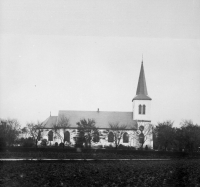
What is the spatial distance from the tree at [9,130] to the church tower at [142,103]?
28059mm

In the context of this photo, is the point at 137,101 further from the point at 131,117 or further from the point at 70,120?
the point at 70,120

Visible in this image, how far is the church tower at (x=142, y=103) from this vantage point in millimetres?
66700

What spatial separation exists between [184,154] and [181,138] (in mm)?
9573

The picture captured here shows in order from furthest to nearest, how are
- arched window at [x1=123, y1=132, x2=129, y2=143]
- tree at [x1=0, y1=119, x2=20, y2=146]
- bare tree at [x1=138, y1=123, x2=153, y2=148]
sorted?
arched window at [x1=123, y1=132, x2=129, y2=143]
bare tree at [x1=138, y1=123, x2=153, y2=148]
tree at [x1=0, y1=119, x2=20, y2=146]

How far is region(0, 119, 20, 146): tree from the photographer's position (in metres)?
57.5

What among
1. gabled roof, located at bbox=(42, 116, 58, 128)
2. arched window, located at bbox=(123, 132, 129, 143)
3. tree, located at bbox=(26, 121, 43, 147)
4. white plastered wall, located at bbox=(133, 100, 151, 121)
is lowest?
arched window, located at bbox=(123, 132, 129, 143)

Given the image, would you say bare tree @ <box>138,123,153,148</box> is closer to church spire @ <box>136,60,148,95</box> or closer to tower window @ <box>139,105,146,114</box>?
tower window @ <box>139,105,146,114</box>

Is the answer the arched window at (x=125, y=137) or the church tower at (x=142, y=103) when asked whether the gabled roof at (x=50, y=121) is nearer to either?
the arched window at (x=125, y=137)

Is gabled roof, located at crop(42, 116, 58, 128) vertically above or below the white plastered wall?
below

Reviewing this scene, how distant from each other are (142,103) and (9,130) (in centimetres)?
3076

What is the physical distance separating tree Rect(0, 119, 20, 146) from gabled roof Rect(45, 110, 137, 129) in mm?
7512

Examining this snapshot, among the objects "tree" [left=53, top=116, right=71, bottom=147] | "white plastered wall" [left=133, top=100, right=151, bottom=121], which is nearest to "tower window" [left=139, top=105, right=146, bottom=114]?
"white plastered wall" [left=133, top=100, right=151, bottom=121]

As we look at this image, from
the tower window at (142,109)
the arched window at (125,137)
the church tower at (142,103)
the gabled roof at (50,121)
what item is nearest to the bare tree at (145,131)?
the church tower at (142,103)

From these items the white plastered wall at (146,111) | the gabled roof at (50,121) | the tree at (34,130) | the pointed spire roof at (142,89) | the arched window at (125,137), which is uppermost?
the pointed spire roof at (142,89)
